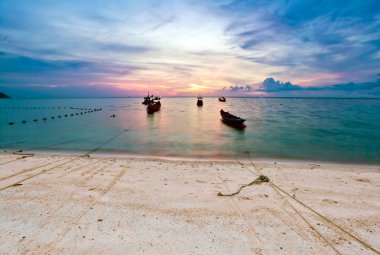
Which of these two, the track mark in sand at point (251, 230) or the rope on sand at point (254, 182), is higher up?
the track mark in sand at point (251, 230)

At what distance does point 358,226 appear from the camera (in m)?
5.52

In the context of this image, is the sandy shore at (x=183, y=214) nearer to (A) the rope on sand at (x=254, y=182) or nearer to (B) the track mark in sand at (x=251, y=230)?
(B) the track mark in sand at (x=251, y=230)

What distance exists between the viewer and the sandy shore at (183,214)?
15.4ft

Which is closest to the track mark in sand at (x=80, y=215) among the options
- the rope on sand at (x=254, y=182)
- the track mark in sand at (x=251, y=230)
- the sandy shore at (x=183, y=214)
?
the sandy shore at (x=183, y=214)

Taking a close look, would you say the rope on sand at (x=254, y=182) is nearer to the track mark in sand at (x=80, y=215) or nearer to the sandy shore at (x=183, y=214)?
the sandy shore at (x=183, y=214)

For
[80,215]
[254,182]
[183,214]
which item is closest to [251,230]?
[183,214]

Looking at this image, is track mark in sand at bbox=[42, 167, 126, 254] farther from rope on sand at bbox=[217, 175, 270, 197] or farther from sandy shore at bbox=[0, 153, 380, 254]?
rope on sand at bbox=[217, 175, 270, 197]

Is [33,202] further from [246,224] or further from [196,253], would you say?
[246,224]

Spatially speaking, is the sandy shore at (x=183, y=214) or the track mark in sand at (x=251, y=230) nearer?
the track mark in sand at (x=251, y=230)

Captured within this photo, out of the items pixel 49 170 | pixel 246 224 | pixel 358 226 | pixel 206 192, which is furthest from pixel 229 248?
pixel 49 170

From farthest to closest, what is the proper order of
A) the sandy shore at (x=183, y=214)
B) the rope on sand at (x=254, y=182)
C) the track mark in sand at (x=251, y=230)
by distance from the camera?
1. the rope on sand at (x=254, y=182)
2. the sandy shore at (x=183, y=214)
3. the track mark in sand at (x=251, y=230)

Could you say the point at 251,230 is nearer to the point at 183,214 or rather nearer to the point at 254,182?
the point at 183,214

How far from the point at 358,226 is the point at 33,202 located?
8861 mm

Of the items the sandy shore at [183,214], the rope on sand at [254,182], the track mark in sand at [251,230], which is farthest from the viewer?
the rope on sand at [254,182]
